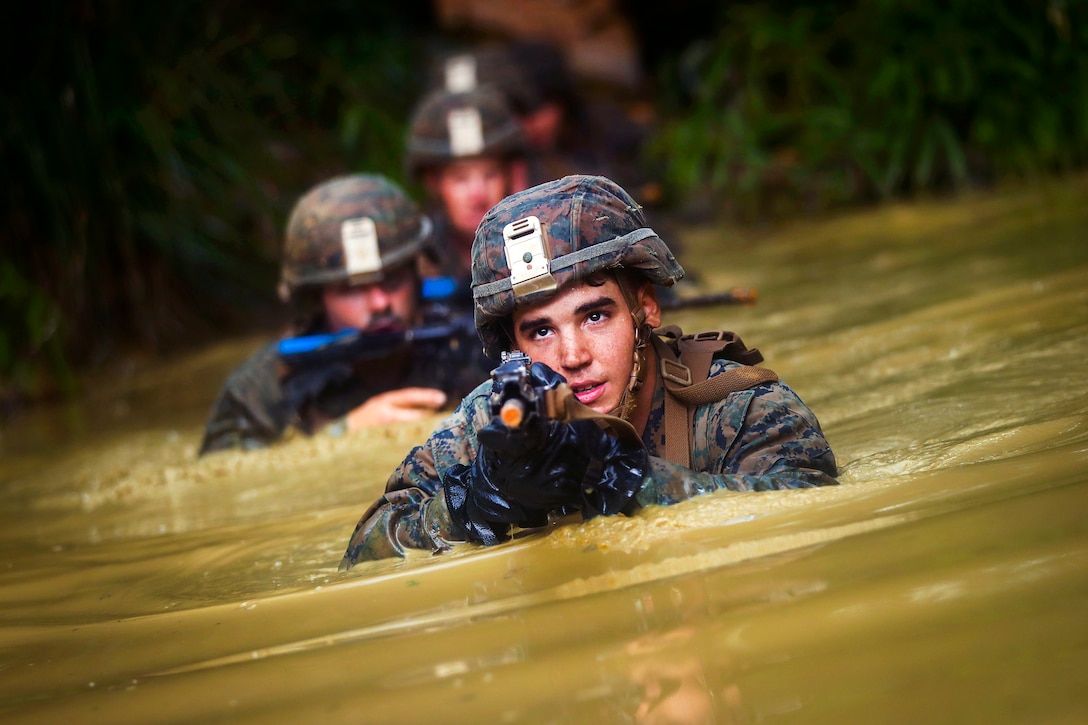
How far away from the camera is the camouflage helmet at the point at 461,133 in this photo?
767cm

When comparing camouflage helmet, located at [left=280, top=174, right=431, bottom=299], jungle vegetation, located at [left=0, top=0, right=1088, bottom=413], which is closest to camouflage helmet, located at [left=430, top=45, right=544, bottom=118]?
jungle vegetation, located at [left=0, top=0, right=1088, bottom=413]

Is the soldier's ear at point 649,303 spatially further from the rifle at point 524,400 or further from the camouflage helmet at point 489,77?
the camouflage helmet at point 489,77

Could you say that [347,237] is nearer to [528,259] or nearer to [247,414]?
[247,414]

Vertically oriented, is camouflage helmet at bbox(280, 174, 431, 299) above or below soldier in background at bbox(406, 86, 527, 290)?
below

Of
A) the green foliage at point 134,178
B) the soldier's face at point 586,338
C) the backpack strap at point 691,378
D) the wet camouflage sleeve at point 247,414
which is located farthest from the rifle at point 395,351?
the green foliage at point 134,178

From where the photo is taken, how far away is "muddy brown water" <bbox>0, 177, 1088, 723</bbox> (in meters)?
1.84

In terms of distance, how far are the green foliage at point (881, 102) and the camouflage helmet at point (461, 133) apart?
3.49 m

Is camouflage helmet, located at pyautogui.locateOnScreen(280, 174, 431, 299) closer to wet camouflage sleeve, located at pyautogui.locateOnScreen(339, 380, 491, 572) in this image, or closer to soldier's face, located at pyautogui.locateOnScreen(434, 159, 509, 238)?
soldier's face, located at pyautogui.locateOnScreen(434, 159, 509, 238)

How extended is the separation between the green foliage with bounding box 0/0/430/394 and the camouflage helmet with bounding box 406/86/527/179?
6.56ft

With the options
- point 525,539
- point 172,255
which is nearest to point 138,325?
point 172,255

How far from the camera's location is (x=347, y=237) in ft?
18.0

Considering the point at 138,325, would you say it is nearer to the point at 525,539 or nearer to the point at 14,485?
the point at 14,485

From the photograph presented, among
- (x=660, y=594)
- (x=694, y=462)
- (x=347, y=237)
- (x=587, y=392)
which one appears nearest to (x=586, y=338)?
(x=587, y=392)

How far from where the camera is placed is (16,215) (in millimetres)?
8406
